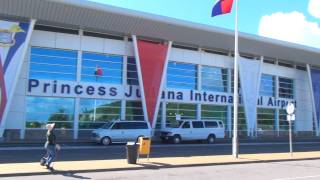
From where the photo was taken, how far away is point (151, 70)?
142 feet

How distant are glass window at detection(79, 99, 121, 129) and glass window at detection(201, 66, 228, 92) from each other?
1087cm

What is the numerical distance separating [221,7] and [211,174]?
11189mm

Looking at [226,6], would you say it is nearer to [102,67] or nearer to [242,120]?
[102,67]

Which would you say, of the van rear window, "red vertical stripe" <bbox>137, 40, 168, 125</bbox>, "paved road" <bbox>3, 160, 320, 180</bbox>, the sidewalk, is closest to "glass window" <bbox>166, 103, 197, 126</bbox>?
"red vertical stripe" <bbox>137, 40, 168, 125</bbox>

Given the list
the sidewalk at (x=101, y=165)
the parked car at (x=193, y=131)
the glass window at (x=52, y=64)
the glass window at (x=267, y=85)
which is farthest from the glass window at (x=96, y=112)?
the sidewalk at (x=101, y=165)

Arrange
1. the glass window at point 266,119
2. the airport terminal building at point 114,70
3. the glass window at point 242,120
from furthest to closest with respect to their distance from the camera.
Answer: the glass window at point 266,119, the glass window at point 242,120, the airport terminal building at point 114,70

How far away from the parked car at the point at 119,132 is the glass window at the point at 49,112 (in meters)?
6.34

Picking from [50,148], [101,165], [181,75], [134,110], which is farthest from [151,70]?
[50,148]

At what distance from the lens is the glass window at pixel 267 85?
181 feet

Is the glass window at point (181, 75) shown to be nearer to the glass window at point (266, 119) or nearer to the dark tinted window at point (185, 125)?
the dark tinted window at point (185, 125)

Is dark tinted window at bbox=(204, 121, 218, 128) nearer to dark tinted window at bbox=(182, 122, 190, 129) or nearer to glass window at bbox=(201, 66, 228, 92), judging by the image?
dark tinted window at bbox=(182, 122, 190, 129)

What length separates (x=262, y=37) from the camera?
5053 cm

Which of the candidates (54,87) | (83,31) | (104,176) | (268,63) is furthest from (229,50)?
(104,176)

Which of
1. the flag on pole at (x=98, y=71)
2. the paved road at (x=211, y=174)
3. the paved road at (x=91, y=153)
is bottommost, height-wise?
the paved road at (x=211, y=174)
